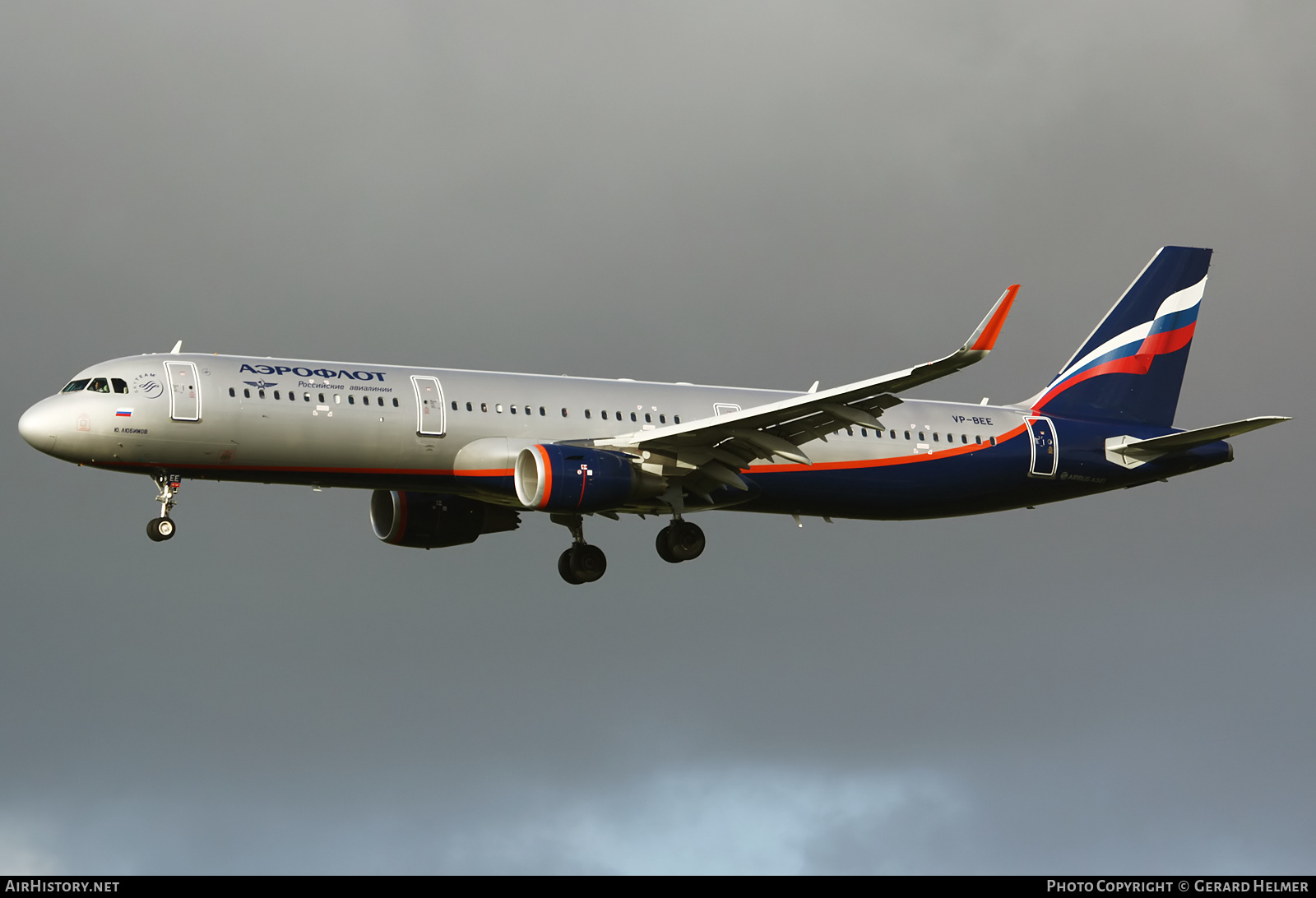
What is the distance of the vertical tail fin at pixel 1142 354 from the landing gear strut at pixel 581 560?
15.0 meters

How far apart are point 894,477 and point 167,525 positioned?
2051 cm

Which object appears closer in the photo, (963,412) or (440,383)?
(440,383)

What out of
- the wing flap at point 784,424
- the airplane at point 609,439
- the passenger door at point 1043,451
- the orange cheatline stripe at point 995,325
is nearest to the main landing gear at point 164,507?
the airplane at point 609,439

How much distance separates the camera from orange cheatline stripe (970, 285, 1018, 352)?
1447 inches

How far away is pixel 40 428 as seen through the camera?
42062 millimetres

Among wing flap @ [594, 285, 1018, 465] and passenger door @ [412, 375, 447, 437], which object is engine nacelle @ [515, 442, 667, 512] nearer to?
wing flap @ [594, 285, 1018, 465]

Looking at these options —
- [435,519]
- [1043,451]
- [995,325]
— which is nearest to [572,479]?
[435,519]

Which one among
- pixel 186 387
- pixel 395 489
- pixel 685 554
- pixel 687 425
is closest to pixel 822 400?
pixel 687 425

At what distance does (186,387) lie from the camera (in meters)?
42.4

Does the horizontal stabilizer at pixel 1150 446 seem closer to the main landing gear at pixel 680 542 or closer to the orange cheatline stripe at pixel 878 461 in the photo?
the orange cheatline stripe at pixel 878 461

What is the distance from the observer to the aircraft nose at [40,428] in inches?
1654

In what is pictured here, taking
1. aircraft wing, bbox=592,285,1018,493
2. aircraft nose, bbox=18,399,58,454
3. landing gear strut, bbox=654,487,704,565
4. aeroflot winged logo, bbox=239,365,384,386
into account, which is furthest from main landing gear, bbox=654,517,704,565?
aircraft nose, bbox=18,399,58,454

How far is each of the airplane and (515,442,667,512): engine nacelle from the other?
0.16 ft
